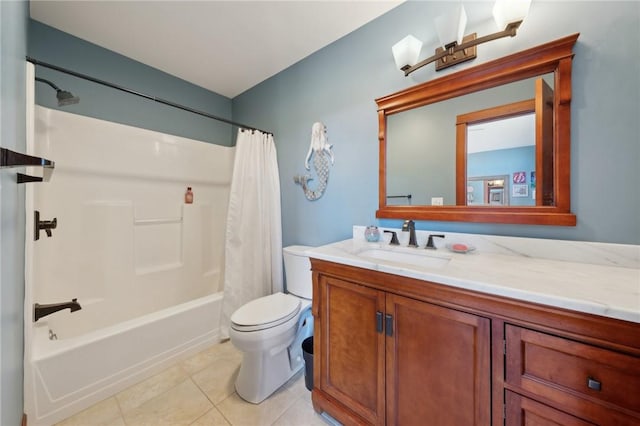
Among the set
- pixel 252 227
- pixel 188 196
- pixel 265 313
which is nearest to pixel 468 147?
pixel 265 313

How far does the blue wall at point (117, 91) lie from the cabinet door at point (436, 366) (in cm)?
246

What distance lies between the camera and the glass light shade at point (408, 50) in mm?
1301

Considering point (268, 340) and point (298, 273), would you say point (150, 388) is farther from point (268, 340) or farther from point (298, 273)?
point (298, 273)

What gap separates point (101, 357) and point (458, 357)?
1.79 m

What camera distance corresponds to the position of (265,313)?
1415mm

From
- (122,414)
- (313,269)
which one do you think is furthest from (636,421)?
(122,414)

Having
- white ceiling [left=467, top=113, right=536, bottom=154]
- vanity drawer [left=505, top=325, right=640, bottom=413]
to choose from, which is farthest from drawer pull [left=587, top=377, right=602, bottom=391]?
white ceiling [left=467, top=113, right=536, bottom=154]

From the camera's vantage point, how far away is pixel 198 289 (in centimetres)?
227

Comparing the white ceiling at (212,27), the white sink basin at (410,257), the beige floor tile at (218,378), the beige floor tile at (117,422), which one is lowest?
the beige floor tile at (117,422)

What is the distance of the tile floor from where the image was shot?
1.20m

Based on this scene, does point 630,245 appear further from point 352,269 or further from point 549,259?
point 352,269

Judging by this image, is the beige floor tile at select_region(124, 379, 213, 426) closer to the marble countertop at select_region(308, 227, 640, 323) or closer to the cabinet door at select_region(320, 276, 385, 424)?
the cabinet door at select_region(320, 276, 385, 424)

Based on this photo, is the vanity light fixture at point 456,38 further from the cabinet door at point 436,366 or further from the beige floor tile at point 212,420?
the beige floor tile at point 212,420

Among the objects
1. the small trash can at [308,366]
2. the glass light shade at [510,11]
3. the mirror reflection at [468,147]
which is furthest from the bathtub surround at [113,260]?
the glass light shade at [510,11]
